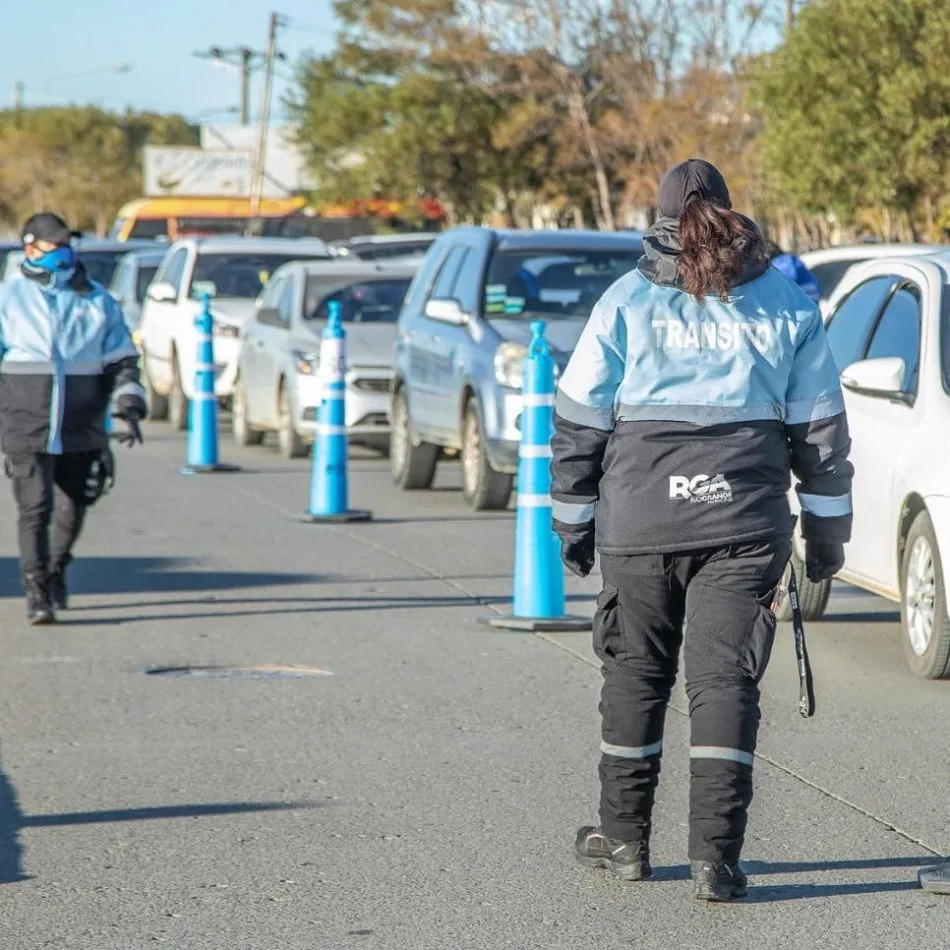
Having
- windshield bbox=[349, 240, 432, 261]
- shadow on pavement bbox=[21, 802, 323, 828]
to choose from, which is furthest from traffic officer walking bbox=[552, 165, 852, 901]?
windshield bbox=[349, 240, 432, 261]

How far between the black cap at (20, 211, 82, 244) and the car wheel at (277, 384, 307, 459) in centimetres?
845

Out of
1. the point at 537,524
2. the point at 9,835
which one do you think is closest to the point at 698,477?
the point at 9,835

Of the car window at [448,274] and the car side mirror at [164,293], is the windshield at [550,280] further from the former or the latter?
the car side mirror at [164,293]

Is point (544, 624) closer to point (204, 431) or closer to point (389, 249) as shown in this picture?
point (204, 431)

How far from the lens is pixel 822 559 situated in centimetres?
557

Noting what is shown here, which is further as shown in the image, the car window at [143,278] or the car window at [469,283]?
the car window at [143,278]

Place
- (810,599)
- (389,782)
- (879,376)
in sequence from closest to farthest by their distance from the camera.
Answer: (389,782) < (879,376) < (810,599)

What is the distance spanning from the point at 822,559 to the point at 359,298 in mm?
13182

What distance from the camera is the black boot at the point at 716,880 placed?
5.27 m

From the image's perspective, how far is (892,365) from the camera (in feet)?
28.2

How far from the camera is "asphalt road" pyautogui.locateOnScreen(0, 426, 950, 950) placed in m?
5.21

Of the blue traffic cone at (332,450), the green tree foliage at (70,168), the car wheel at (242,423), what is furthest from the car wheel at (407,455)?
the green tree foliage at (70,168)

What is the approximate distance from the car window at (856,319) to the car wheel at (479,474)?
4277 millimetres

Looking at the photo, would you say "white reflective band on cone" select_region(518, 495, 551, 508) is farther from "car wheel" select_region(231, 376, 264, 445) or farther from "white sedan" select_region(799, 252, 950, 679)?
"car wheel" select_region(231, 376, 264, 445)
